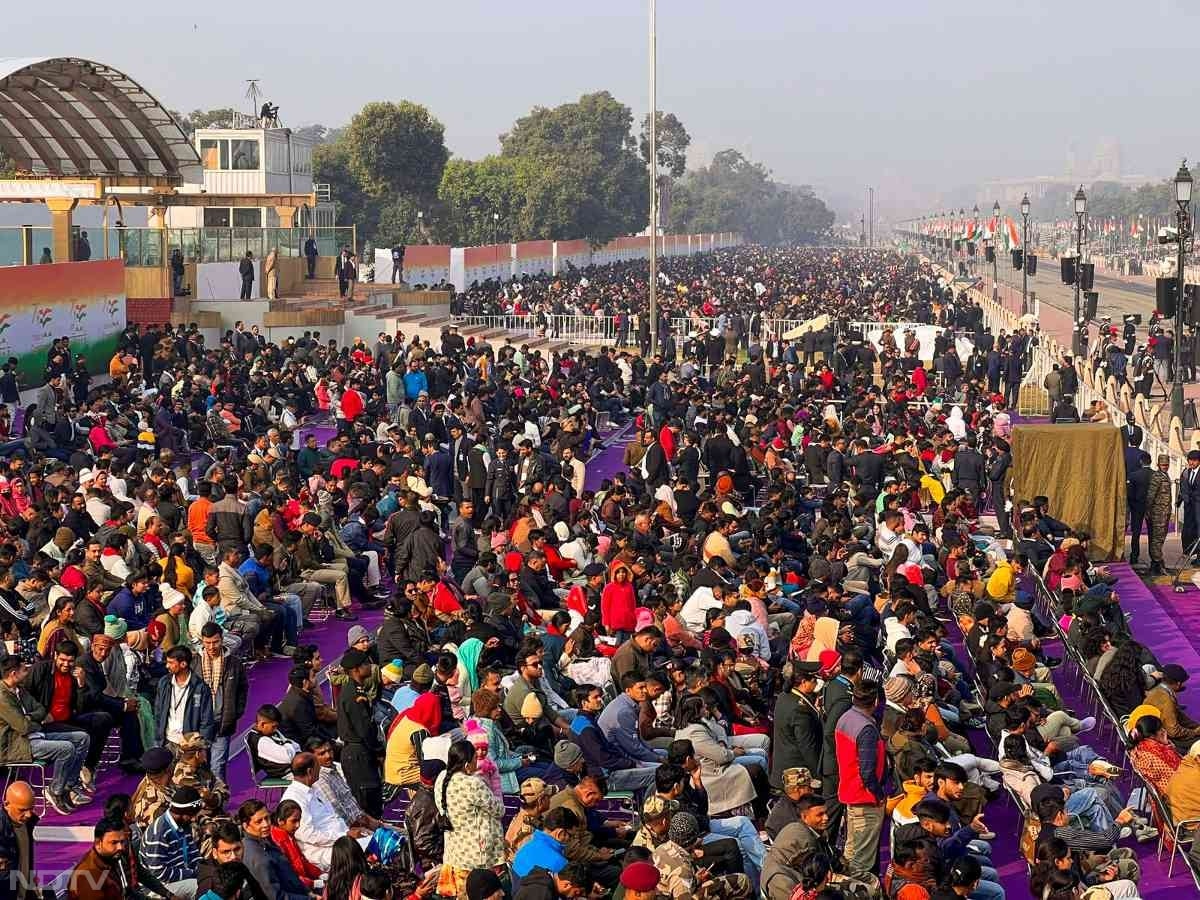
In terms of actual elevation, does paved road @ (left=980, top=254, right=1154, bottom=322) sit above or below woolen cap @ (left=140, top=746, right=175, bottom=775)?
below

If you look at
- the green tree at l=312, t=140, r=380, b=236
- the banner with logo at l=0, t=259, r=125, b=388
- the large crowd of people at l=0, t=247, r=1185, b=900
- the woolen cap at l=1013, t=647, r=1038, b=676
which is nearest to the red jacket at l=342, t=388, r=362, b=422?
the large crowd of people at l=0, t=247, r=1185, b=900

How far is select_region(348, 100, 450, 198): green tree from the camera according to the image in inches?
3157

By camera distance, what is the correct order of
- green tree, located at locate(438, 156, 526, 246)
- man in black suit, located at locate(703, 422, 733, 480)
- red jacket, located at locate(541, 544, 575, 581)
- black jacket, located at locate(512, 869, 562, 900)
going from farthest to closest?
green tree, located at locate(438, 156, 526, 246) → man in black suit, located at locate(703, 422, 733, 480) → red jacket, located at locate(541, 544, 575, 581) → black jacket, located at locate(512, 869, 562, 900)

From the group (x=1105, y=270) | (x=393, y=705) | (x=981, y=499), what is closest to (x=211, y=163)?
(x=981, y=499)

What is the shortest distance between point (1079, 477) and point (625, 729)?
10.2 metres

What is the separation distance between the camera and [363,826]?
31.5 feet

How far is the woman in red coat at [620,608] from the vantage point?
13.5 metres

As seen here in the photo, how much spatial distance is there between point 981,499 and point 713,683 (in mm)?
10562

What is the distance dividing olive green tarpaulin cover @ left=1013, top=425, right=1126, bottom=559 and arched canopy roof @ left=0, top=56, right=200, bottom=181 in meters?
22.9

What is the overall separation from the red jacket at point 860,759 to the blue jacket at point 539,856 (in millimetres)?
2187

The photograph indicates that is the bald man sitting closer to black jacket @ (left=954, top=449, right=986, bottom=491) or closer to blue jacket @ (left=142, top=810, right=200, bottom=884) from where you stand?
blue jacket @ (left=142, top=810, right=200, bottom=884)

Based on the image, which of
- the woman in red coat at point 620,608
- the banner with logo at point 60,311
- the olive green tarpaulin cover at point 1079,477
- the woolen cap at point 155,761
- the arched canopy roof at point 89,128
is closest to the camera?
the woolen cap at point 155,761

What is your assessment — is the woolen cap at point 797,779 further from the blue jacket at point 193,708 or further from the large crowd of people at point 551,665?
the blue jacket at point 193,708

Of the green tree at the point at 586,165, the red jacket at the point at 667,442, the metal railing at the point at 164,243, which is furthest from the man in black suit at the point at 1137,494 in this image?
the green tree at the point at 586,165
